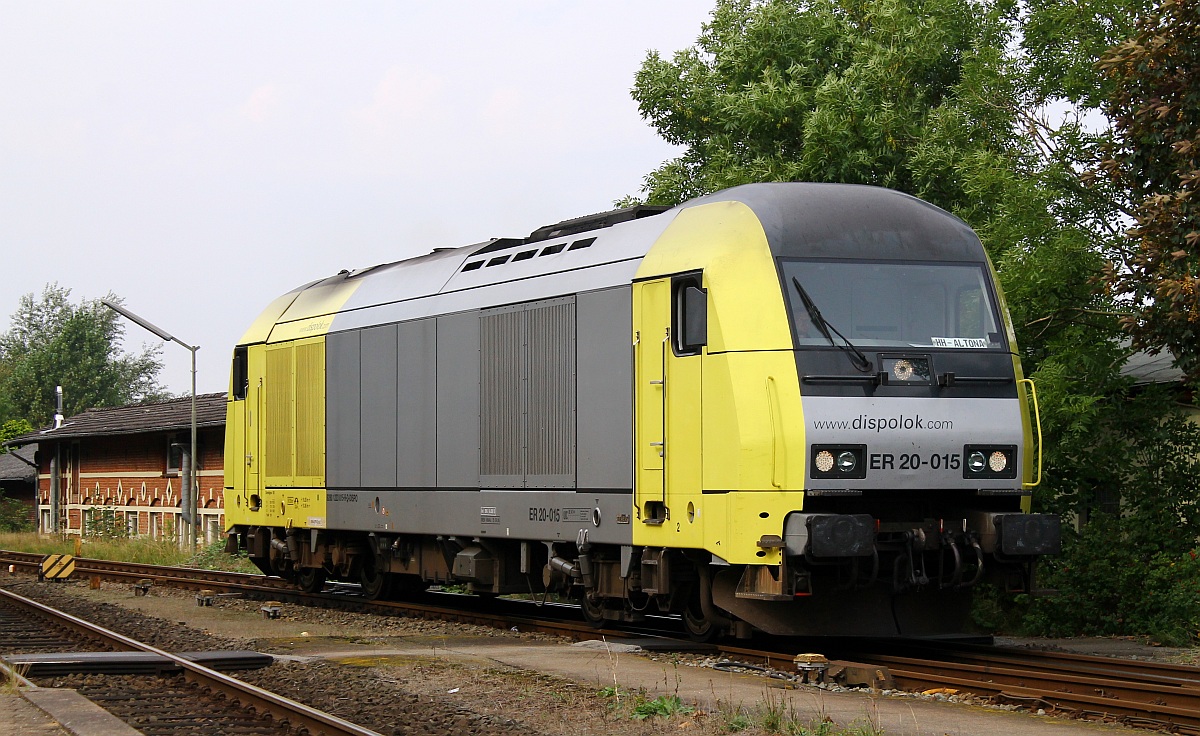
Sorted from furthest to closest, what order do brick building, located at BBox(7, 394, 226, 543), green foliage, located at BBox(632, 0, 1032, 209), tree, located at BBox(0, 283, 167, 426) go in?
1. tree, located at BBox(0, 283, 167, 426)
2. brick building, located at BBox(7, 394, 226, 543)
3. green foliage, located at BBox(632, 0, 1032, 209)

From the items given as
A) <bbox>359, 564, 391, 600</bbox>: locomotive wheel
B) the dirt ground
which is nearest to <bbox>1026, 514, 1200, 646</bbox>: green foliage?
A: the dirt ground

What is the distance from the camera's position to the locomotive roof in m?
11.8

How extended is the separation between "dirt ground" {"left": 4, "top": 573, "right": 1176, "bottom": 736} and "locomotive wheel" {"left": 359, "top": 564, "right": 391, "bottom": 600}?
2396 millimetres

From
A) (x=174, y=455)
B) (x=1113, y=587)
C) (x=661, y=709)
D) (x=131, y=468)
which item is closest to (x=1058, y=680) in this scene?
(x=661, y=709)

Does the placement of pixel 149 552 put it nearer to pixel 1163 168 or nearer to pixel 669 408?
pixel 669 408

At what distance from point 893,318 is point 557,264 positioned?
12.0 feet

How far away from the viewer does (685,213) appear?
12633 mm

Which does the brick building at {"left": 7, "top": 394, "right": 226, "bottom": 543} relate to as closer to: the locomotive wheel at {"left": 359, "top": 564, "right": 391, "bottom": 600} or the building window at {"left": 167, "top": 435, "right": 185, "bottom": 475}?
the building window at {"left": 167, "top": 435, "right": 185, "bottom": 475}

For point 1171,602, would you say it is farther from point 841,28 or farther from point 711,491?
point 841,28

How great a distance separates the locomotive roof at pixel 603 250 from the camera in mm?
11773

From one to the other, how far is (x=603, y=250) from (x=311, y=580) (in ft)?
27.7

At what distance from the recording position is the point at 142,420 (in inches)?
1742

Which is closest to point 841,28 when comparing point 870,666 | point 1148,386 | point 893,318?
point 1148,386

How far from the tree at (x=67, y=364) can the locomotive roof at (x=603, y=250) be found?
75.3 m
